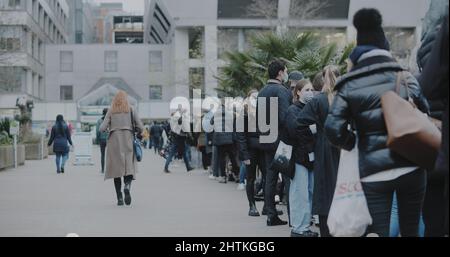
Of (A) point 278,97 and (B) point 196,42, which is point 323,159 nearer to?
(A) point 278,97

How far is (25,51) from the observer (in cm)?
6950

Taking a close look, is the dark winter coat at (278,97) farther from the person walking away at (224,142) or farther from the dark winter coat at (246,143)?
the person walking away at (224,142)

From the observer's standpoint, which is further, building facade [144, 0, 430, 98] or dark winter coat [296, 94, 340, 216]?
building facade [144, 0, 430, 98]

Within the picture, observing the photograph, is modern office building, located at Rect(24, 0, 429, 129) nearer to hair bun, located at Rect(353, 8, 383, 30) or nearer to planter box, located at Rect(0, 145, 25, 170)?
planter box, located at Rect(0, 145, 25, 170)

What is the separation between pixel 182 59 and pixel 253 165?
177 feet

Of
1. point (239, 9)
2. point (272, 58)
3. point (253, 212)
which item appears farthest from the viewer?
point (239, 9)

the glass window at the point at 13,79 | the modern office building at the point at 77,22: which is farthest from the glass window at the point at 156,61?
the modern office building at the point at 77,22

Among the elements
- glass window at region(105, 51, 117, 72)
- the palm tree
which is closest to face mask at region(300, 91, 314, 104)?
the palm tree

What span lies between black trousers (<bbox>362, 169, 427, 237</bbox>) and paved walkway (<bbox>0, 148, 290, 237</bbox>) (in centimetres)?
369

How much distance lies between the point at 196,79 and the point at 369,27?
164 feet

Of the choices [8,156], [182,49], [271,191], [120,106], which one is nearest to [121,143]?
[120,106]

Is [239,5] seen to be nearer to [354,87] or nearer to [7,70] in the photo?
[7,70]

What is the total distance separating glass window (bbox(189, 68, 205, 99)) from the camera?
54.3 meters

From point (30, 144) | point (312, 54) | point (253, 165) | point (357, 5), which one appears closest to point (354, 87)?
point (253, 165)
